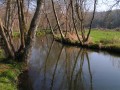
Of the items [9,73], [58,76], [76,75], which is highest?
[9,73]

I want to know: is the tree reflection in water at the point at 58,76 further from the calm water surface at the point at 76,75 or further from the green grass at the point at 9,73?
the green grass at the point at 9,73

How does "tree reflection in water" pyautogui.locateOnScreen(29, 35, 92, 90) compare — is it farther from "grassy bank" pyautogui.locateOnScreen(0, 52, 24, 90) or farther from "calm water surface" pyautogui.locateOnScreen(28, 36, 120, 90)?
"grassy bank" pyautogui.locateOnScreen(0, 52, 24, 90)

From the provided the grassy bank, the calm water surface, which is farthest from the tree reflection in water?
the grassy bank

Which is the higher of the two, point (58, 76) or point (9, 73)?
point (9, 73)

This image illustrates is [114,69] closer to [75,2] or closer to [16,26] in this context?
[75,2]

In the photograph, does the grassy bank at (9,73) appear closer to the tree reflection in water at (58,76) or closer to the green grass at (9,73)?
the green grass at (9,73)

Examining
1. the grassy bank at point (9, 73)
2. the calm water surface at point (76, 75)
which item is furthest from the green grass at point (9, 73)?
the calm water surface at point (76, 75)

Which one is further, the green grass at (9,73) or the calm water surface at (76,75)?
the calm water surface at (76,75)

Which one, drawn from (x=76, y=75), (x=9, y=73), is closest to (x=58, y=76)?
(x=76, y=75)

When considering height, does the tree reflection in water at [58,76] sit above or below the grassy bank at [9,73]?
below

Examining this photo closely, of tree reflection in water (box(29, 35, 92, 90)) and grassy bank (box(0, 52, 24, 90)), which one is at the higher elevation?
grassy bank (box(0, 52, 24, 90))

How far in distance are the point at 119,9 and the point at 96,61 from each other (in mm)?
6997

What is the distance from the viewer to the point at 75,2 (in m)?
37.6

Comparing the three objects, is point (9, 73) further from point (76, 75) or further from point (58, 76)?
point (76, 75)
